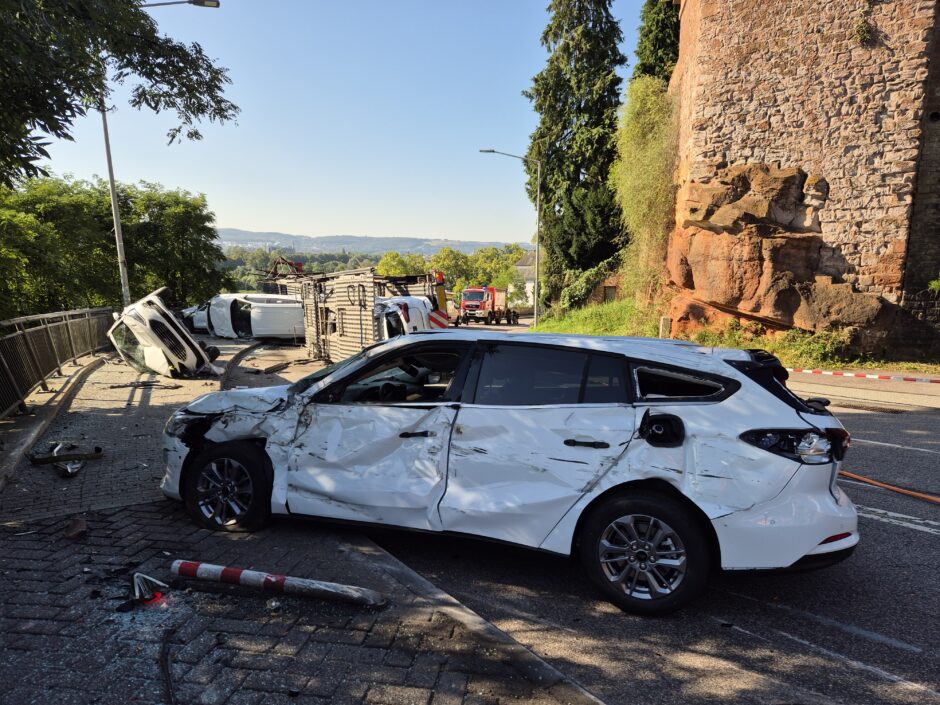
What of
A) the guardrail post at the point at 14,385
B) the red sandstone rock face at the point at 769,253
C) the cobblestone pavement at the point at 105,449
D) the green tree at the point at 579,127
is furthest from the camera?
the green tree at the point at 579,127

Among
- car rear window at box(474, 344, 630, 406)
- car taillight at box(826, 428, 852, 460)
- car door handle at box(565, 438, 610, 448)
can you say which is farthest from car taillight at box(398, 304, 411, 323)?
car taillight at box(826, 428, 852, 460)

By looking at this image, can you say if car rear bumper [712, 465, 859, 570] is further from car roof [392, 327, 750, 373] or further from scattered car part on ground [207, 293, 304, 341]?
Answer: scattered car part on ground [207, 293, 304, 341]

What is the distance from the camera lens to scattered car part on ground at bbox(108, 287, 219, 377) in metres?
11.0

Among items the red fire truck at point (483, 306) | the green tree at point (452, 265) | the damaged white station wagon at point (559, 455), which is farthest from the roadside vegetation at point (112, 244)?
the green tree at point (452, 265)

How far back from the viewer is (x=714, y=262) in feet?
58.4

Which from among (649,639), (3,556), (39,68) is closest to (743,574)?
Result: (649,639)

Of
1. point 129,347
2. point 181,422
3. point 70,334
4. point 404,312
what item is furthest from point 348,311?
point 181,422

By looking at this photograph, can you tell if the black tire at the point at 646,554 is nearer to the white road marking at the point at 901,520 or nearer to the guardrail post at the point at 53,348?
the white road marking at the point at 901,520

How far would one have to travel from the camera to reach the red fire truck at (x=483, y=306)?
138 ft

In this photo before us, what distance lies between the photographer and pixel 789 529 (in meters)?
3.07

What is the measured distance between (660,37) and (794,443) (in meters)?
30.2

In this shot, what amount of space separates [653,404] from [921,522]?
3123 mm

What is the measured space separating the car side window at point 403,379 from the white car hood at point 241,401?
0.51 metres

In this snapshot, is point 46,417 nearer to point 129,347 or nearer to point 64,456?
point 64,456
